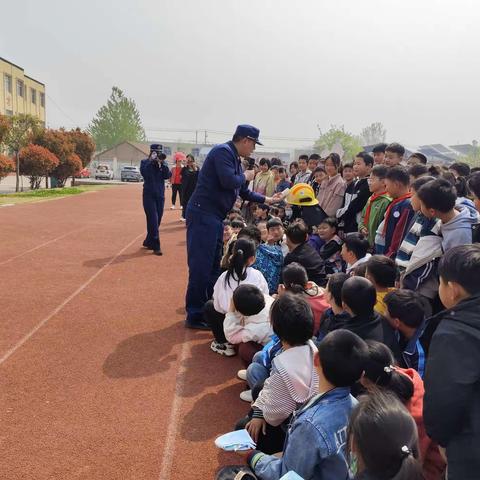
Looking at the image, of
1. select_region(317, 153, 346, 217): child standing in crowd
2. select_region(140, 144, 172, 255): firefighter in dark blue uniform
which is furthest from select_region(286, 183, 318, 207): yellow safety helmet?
select_region(140, 144, 172, 255): firefighter in dark blue uniform

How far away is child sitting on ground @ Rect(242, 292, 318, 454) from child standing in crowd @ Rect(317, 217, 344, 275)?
2.72 m

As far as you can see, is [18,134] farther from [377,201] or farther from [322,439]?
[322,439]

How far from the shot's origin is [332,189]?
6.44 m

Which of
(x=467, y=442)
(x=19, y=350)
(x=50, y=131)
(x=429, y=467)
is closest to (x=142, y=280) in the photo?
(x=19, y=350)

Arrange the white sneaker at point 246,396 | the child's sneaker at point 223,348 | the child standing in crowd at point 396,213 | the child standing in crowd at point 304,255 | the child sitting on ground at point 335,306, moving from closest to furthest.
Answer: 1. the child sitting on ground at point 335,306
2. the white sneaker at point 246,396
3. the child standing in crowd at point 396,213
4. the child's sneaker at point 223,348
5. the child standing in crowd at point 304,255

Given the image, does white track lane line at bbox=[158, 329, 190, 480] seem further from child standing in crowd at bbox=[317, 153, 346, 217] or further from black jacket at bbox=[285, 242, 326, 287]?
child standing in crowd at bbox=[317, 153, 346, 217]

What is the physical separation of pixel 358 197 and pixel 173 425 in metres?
3.60

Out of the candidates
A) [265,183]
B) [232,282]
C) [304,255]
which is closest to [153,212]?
[265,183]

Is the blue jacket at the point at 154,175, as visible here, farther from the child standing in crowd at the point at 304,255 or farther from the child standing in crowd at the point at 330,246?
the child standing in crowd at the point at 304,255

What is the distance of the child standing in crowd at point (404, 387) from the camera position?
6.98 feet

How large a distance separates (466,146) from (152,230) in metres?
106

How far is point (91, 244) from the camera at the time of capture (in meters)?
9.67

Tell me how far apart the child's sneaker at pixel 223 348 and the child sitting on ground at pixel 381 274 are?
1.64 meters

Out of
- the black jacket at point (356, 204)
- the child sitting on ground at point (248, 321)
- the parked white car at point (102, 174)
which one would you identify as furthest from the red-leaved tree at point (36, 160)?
the child sitting on ground at point (248, 321)
